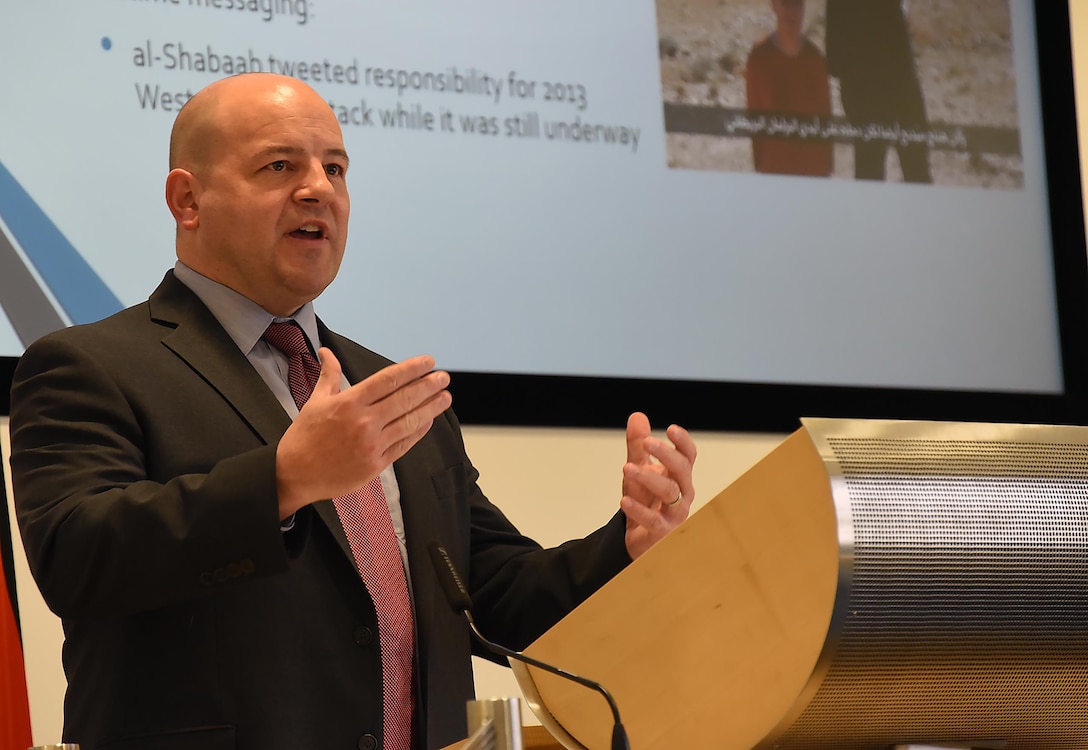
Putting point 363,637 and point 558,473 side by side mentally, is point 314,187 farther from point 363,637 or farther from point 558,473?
point 558,473

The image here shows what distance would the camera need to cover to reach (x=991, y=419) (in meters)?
4.03

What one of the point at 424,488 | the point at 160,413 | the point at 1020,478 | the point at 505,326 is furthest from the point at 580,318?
the point at 1020,478

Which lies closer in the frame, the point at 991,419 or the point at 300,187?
the point at 300,187

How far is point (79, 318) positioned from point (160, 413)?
3.98 feet

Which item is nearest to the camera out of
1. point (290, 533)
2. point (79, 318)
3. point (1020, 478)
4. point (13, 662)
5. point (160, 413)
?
point (1020, 478)

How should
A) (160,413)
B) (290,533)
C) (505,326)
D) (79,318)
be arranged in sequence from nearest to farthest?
(290,533)
(160,413)
(79,318)
(505,326)

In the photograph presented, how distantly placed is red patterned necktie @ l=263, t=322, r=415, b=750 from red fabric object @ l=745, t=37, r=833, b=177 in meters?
2.11

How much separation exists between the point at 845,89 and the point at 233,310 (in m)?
2.37

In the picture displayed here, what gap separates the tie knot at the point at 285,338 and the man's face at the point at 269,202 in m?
0.03

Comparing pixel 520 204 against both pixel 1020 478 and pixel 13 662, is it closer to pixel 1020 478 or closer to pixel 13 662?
pixel 13 662

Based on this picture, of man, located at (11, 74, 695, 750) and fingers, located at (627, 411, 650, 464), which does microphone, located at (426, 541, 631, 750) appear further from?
fingers, located at (627, 411, 650, 464)

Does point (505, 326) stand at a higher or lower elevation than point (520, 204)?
lower

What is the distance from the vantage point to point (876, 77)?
4117mm

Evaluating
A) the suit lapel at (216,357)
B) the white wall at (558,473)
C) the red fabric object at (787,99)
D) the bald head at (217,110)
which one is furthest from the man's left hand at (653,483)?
the red fabric object at (787,99)
